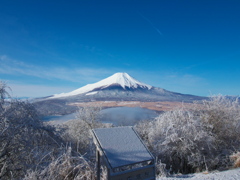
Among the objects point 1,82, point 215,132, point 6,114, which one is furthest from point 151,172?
point 215,132

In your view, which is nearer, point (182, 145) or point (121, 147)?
point (121, 147)

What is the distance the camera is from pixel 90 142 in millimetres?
7539

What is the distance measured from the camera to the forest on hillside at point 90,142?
416cm

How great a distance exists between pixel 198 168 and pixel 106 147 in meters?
6.49

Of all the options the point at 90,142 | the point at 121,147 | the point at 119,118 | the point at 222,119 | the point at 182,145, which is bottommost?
the point at 119,118

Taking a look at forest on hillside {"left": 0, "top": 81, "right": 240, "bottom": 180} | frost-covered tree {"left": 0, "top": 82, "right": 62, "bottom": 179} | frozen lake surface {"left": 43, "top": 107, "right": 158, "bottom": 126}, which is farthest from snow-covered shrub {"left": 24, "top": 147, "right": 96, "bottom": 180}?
frozen lake surface {"left": 43, "top": 107, "right": 158, "bottom": 126}

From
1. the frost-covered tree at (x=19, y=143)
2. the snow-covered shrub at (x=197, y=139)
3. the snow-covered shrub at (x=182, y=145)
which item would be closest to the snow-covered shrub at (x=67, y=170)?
the frost-covered tree at (x=19, y=143)

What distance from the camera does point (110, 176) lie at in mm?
2643

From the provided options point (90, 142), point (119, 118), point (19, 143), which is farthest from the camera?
point (119, 118)

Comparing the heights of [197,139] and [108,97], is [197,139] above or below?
below

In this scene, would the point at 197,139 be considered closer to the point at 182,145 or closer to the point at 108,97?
the point at 182,145

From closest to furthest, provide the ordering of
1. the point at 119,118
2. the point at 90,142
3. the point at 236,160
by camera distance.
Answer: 1. the point at 236,160
2. the point at 90,142
3. the point at 119,118

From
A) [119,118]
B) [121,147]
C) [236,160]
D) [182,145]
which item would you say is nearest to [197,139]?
[182,145]

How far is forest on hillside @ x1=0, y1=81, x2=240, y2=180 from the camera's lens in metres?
4.16
